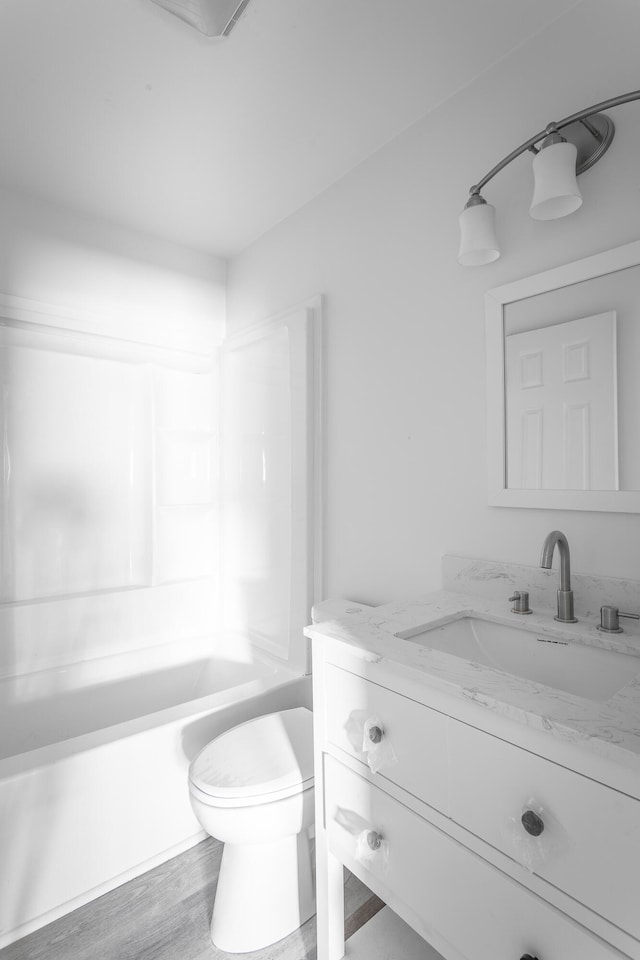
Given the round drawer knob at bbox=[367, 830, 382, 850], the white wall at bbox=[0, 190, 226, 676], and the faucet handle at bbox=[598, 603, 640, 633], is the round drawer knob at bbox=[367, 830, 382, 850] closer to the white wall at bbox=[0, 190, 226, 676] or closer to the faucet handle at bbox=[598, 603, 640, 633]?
the faucet handle at bbox=[598, 603, 640, 633]

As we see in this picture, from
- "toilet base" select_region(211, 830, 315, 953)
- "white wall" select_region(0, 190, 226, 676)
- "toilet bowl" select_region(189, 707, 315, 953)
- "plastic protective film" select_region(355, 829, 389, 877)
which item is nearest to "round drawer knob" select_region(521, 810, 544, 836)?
"plastic protective film" select_region(355, 829, 389, 877)

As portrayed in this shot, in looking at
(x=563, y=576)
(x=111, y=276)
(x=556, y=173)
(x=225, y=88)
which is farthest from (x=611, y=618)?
(x=111, y=276)

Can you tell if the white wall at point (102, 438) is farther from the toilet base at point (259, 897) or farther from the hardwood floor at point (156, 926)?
the toilet base at point (259, 897)

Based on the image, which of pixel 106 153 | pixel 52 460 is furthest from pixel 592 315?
pixel 52 460

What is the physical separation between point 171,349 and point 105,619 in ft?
4.56

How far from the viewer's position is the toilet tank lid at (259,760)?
4.47ft

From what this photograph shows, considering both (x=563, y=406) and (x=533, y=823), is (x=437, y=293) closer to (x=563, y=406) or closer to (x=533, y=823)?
(x=563, y=406)

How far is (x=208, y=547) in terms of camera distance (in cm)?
276

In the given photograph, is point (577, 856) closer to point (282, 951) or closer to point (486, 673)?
point (486, 673)

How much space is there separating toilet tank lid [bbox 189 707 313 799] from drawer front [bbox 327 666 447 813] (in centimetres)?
32

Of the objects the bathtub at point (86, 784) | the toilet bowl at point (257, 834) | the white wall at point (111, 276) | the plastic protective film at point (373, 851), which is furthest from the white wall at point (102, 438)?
the plastic protective film at point (373, 851)

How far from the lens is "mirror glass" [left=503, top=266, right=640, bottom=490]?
3.96 ft

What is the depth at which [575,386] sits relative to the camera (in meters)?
1.29

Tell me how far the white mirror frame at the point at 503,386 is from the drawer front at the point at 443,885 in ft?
2.71
